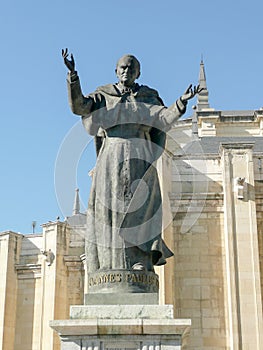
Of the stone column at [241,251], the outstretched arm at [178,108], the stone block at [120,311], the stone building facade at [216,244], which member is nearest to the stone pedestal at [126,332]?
the stone block at [120,311]

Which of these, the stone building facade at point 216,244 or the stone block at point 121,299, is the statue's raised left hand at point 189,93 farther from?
the stone building facade at point 216,244

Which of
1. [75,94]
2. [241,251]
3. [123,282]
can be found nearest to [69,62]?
[75,94]

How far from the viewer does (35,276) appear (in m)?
34.5

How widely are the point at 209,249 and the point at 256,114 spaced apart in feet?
85.5

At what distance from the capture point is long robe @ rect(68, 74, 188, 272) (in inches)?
296

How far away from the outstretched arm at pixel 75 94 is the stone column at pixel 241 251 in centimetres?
1901

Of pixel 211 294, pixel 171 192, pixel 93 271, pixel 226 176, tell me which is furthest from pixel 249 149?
pixel 93 271

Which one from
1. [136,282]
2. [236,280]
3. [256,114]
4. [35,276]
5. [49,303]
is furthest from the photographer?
[256,114]

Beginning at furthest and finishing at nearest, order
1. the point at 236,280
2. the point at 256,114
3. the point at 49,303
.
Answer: the point at 256,114
the point at 49,303
the point at 236,280

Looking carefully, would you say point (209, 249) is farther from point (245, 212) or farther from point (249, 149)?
point (249, 149)

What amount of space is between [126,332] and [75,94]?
277 centimetres

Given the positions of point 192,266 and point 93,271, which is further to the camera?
point 192,266

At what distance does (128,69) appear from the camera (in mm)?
8148

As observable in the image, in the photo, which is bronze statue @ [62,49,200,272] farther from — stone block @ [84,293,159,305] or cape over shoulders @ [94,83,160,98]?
stone block @ [84,293,159,305]
